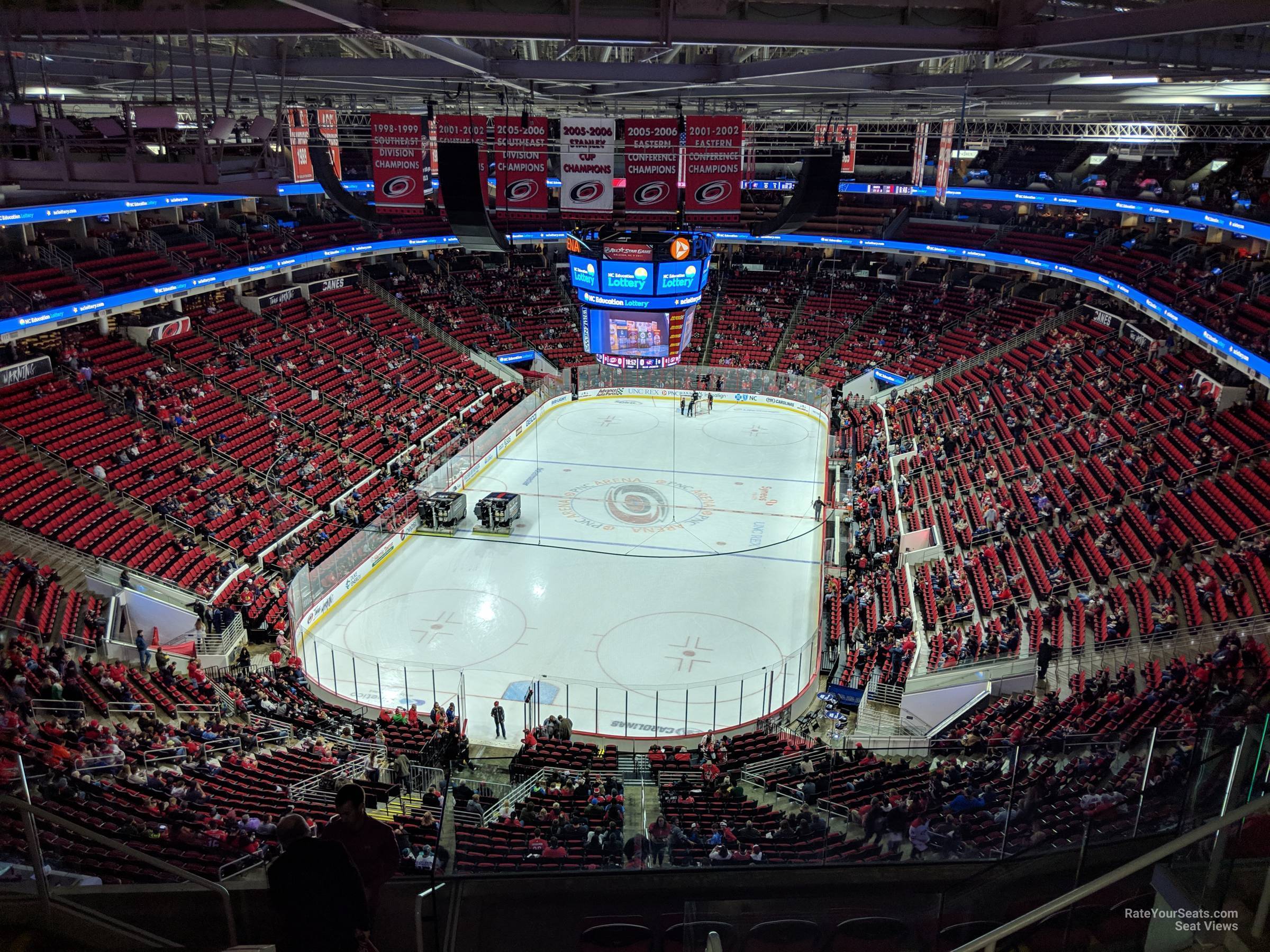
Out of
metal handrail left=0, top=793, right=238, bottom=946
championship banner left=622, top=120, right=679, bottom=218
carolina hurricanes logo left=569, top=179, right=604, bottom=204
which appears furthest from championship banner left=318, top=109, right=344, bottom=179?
metal handrail left=0, top=793, right=238, bottom=946

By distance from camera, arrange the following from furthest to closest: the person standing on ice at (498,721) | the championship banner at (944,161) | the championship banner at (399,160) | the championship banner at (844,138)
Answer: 1. the championship banner at (844,138)
2. the championship banner at (944,161)
3. the person standing on ice at (498,721)
4. the championship banner at (399,160)

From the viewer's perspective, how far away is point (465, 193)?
41.2 ft

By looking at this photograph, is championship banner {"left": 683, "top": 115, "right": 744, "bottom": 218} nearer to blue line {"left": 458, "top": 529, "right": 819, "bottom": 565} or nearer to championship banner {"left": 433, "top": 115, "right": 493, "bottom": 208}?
championship banner {"left": 433, "top": 115, "right": 493, "bottom": 208}

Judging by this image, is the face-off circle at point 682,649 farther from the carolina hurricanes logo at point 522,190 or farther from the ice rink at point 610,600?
the carolina hurricanes logo at point 522,190

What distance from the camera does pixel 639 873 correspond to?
19.2ft

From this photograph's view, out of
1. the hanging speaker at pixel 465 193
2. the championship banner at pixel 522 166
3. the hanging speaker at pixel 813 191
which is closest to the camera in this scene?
the hanging speaker at pixel 465 193

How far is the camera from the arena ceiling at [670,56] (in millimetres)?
7051

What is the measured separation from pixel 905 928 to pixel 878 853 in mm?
2264

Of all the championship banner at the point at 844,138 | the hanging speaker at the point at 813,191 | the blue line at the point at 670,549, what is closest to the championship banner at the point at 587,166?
the hanging speaker at the point at 813,191

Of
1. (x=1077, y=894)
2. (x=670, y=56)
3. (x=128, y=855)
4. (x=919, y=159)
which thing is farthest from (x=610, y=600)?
(x=1077, y=894)

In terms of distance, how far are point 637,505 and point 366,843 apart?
68.7 ft

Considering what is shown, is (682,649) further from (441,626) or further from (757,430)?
(757,430)

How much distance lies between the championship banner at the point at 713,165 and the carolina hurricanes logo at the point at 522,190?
2.37m

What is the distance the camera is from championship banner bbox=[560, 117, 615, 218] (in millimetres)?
13648
